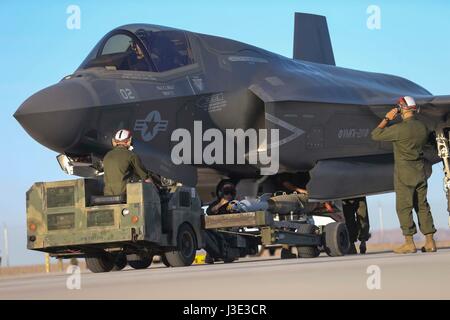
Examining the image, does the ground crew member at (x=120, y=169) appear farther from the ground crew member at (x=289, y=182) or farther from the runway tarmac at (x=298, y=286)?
the ground crew member at (x=289, y=182)

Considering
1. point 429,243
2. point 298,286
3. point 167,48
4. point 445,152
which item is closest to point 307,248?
point 445,152

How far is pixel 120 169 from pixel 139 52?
2.41 metres

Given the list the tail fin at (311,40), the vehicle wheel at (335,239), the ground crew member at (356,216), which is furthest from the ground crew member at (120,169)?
the tail fin at (311,40)

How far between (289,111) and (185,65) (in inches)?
75.5

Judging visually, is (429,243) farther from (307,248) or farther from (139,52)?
(139,52)

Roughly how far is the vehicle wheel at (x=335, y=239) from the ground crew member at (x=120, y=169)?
11.7 feet

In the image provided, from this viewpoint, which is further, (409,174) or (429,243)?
(429,243)

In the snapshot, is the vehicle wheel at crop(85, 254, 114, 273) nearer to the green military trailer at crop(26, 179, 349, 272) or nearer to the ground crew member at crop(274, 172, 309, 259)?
the green military trailer at crop(26, 179, 349, 272)

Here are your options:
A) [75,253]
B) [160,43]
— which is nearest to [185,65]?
[160,43]

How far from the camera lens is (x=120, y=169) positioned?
11.9 metres

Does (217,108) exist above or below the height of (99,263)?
above

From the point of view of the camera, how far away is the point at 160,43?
1382 centimetres

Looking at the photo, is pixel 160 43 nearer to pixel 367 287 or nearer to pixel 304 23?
pixel 367 287

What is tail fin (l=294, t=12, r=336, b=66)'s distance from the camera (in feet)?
79.7
